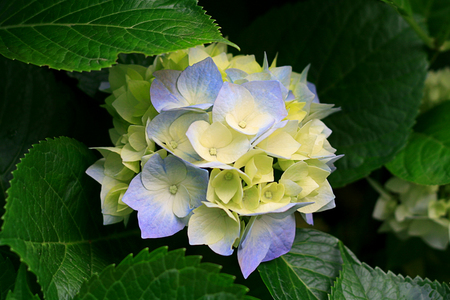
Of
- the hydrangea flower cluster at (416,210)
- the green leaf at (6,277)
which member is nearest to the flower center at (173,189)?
the green leaf at (6,277)

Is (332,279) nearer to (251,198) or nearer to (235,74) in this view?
(251,198)

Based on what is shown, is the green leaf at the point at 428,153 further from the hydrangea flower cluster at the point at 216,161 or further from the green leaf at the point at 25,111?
the green leaf at the point at 25,111

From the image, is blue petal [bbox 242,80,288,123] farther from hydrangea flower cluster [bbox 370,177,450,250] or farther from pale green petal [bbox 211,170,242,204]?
hydrangea flower cluster [bbox 370,177,450,250]

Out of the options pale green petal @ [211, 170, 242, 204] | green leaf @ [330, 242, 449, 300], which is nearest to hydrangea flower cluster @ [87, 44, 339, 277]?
pale green petal @ [211, 170, 242, 204]

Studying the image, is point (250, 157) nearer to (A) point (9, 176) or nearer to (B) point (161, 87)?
(B) point (161, 87)

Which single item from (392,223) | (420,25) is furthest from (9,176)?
(420,25)

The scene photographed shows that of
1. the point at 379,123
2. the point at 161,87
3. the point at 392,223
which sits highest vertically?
the point at 161,87
